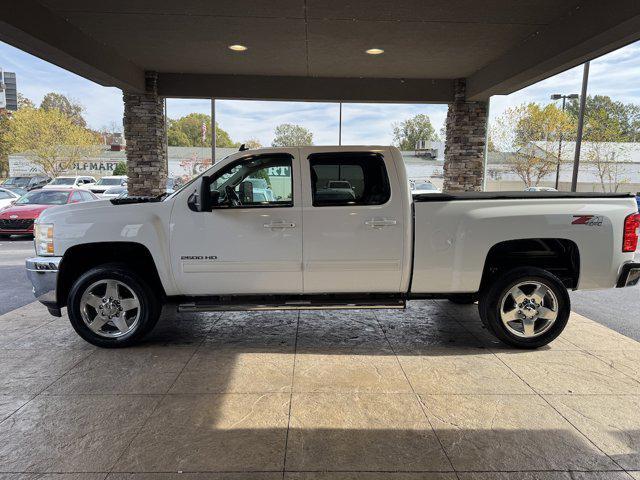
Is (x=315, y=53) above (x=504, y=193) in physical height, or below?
above

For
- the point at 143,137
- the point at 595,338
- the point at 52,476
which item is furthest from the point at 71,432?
the point at 143,137

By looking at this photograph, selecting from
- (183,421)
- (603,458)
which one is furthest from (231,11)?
(603,458)

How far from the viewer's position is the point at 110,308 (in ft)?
16.0

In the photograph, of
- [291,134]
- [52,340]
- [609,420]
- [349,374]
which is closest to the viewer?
[609,420]

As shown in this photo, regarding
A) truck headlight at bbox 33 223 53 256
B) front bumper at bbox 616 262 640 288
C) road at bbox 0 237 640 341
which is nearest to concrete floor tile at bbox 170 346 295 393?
truck headlight at bbox 33 223 53 256

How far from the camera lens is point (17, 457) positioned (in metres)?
3.01

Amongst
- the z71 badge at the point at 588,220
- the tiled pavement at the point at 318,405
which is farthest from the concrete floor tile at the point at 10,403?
the z71 badge at the point at 588,220

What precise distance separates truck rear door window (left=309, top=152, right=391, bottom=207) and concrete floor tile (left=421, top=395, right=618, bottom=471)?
210cm

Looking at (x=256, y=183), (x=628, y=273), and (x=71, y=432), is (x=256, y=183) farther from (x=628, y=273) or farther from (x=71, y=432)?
(x=628, y=273)

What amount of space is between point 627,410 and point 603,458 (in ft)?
2.92

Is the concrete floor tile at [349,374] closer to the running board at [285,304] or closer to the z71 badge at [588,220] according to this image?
the running board at [285,304]

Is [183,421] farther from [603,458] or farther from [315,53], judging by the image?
[315,53]

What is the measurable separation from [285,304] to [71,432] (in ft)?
7.35

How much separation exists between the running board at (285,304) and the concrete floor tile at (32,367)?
121 centimetres
